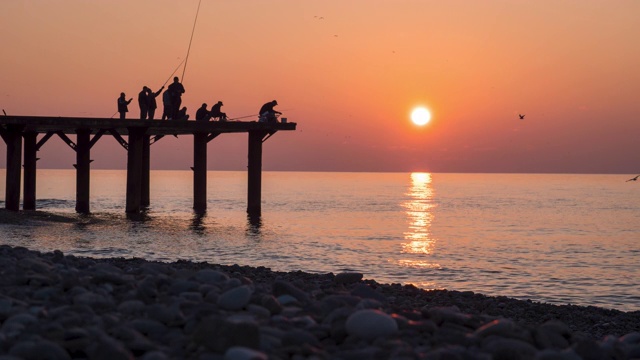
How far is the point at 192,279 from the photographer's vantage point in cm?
820

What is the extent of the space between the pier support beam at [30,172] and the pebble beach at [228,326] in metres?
27.2

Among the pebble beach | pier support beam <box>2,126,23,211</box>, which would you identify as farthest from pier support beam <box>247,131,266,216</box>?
the pebble beach

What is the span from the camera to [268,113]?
107ft

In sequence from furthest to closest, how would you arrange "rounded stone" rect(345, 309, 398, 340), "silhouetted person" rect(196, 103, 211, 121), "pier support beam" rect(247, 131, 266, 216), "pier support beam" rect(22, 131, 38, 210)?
1. "pier support beam" rect(22, 131, 38, 210)
2. "silhouetted person" rect(196, 103, 211, 121)
3. "pier support beam" rect(247, 131, 266, 216)
4. "rounded stone" rect(345, 309, 398, 340)

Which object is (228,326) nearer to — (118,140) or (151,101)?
(151,101)

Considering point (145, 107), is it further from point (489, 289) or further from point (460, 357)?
point (460, 357)

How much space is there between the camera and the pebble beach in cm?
575

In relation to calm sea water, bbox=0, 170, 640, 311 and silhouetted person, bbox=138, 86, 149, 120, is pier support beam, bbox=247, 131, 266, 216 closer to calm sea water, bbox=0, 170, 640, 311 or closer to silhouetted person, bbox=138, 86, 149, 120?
calm sea water, bbox=0, 170, 640, 311

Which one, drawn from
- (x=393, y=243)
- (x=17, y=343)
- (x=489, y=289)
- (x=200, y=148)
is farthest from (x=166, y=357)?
(x=200, y=148)

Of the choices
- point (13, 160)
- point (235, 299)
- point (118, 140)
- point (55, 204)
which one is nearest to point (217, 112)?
point (118, 140)

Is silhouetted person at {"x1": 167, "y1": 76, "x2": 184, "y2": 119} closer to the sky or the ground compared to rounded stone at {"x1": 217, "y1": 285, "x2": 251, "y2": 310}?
closer to the sky

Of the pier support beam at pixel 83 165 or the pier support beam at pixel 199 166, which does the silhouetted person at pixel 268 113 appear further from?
the pier support beam at pixel 83 165

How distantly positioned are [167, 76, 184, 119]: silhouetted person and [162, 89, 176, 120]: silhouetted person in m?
0.11

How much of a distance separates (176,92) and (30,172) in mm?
8196
